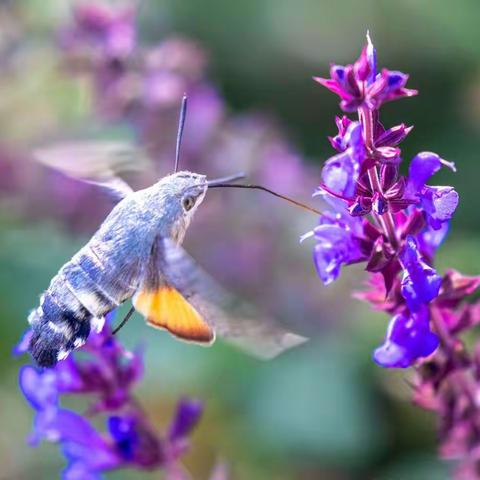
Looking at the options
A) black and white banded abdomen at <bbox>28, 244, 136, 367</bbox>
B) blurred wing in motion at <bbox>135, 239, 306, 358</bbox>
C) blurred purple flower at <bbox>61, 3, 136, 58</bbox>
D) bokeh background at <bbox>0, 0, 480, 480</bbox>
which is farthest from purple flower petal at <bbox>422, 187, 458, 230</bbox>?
blurred purple flower at <bbox>61, 3, 136, 58</bbox>

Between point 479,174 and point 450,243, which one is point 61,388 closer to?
point 450,243

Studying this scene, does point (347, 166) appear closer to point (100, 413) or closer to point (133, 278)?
point (133, 278)

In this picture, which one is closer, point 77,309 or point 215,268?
point 77,309

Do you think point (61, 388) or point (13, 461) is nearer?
point (61, 388)

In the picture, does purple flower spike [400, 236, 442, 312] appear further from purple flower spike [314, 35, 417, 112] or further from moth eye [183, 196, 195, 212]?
moth eye [183, 196, 195, 212]

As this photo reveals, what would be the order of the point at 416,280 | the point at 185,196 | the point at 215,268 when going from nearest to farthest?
1. the point at 416,280
2. the point at 185,196
3. the point at 215,268

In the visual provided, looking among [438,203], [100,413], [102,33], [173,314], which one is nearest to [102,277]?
[173,314]

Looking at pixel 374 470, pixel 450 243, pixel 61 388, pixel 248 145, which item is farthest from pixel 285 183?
pixel 61 388

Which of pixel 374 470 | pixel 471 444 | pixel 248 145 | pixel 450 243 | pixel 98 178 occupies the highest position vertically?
pixel 98 178
